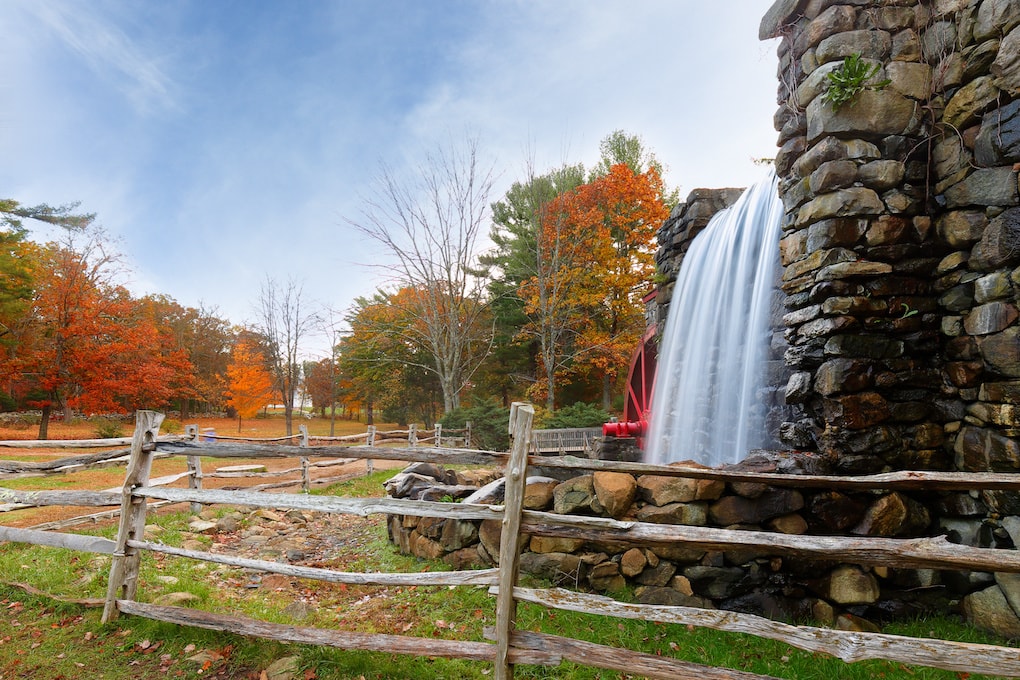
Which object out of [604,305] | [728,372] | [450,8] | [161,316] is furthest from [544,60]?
[161,316]

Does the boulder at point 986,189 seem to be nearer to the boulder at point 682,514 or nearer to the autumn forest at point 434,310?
the boulder at point 682,514

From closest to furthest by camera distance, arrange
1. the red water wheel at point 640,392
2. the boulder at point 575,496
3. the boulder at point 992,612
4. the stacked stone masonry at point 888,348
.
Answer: the boulder at point 992,612
the stacked stone masonry at point 888,348
the boulder at point 575,496
the red water wheel at point 640,392

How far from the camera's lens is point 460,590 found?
4.09m

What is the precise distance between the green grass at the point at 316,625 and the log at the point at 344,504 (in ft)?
2.70

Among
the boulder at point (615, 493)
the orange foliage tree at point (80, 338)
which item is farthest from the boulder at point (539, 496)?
the orange foliage tree at point (80, 338)

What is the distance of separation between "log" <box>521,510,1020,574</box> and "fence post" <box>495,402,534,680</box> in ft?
0.31

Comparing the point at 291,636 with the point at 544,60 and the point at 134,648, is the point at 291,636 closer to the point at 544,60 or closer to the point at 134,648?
the point at 134,648

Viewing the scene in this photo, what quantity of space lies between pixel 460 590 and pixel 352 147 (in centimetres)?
1586

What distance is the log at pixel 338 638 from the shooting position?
2.57 m

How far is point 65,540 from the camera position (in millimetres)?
3826

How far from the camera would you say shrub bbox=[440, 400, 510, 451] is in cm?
1591

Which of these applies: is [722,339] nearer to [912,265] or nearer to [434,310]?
[912,265]

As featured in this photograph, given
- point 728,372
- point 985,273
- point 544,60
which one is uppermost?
point 544,60

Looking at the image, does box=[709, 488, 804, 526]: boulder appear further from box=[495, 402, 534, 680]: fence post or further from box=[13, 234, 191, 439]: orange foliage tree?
box=[13, 234, 191, 439]: orange foliage tree
